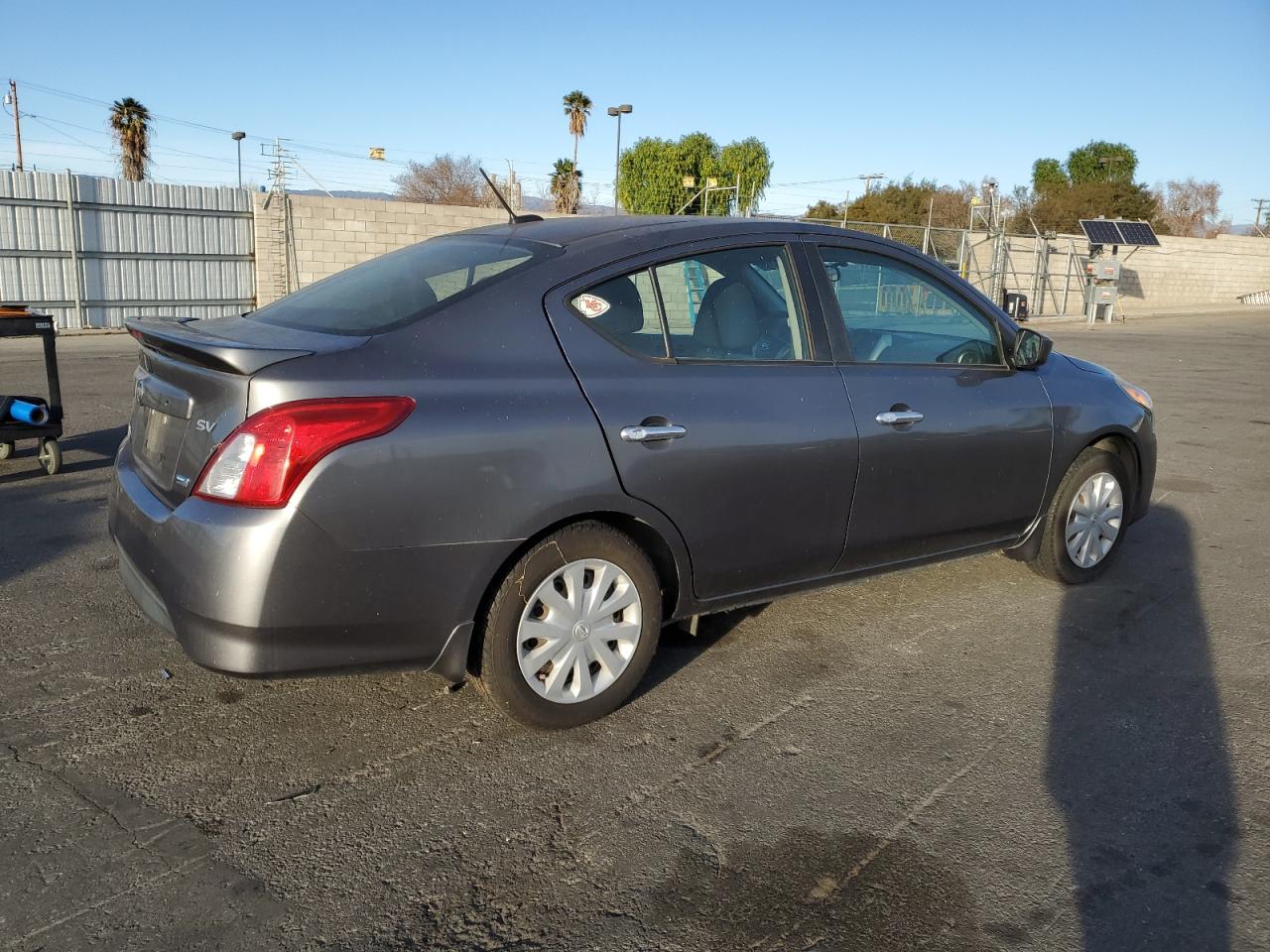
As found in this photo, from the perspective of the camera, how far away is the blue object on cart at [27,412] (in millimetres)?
6570

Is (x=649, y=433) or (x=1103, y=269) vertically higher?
(x=1103, y=269)

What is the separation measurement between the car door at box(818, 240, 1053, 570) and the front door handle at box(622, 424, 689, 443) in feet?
2.87

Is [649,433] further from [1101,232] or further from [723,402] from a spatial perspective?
[1101,232]

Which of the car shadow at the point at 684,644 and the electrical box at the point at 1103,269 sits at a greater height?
the electrical box at the point at 1103,269

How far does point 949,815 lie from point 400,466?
6.15ft

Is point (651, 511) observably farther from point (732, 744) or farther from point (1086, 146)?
point (1086, 146)

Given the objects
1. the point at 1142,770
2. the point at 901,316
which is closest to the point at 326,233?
the point at 901,316

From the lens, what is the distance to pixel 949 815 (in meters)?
3.05

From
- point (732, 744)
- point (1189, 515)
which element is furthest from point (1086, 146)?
point (732, 744)

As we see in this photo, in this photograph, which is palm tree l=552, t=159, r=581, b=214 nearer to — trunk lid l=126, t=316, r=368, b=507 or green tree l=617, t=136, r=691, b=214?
green tree l=617, t=136, r=691, b=214

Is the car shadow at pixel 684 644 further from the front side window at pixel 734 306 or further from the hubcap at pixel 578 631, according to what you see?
the front side window at pixel 734 306

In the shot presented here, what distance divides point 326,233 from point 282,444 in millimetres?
19621

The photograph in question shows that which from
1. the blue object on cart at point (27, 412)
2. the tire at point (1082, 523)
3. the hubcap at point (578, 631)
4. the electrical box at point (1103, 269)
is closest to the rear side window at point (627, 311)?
the hubcap at point (578, 631)

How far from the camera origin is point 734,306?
155 inches
